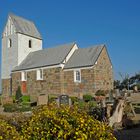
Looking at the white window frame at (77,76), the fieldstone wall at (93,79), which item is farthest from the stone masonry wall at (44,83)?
the white window frame at (77,76)

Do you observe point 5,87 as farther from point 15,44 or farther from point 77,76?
point 77,76

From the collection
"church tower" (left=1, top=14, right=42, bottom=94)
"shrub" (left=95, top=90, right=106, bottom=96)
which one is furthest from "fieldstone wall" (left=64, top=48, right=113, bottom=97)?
"church tower" (left=1, top=14, right=42, bottom=94)

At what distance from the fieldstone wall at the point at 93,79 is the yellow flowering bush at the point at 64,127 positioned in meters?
30.2

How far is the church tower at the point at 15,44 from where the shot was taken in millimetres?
45625

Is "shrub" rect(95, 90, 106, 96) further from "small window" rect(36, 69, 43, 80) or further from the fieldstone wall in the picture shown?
"small window" rect(36, 69, 43, 80)

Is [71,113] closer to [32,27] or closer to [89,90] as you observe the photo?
[89,90]

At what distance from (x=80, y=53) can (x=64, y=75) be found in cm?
377

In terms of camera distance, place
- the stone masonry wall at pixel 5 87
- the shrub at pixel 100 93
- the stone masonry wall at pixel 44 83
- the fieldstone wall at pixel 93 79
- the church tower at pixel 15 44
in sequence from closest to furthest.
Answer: the shrub at pixel 100 93, the fieldstone wall at pixel 93 79, the stone masonry wall at pixel 44 83, the church tower at pixel 15 44, the stone masonry wall at pixel 5 87

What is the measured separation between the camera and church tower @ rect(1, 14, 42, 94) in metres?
45.6

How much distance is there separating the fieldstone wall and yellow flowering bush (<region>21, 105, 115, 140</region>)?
3022cm

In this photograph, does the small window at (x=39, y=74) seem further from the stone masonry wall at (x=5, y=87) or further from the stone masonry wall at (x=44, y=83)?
the stone masonry wall at (x=5, y=87)

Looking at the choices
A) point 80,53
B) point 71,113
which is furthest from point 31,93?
point 71,113

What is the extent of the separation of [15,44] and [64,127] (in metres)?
41.7

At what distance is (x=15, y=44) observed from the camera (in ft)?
151
